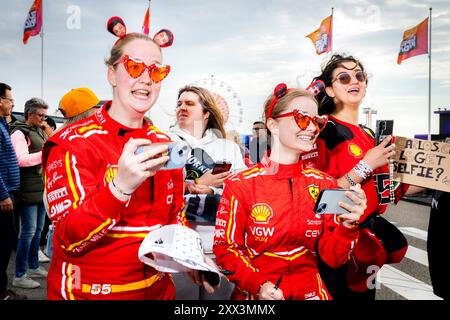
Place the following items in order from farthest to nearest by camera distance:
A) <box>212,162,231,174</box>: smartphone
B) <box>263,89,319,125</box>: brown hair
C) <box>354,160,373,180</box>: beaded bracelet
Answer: <box>212,162,231,174</box>: smartphone
<box>354,160,373,180</box>: beaded bracelet
<box>263,89,319,125</box>: brown hair

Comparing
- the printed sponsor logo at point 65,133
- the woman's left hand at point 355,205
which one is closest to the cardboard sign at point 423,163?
the woman's left hand at point 355,205

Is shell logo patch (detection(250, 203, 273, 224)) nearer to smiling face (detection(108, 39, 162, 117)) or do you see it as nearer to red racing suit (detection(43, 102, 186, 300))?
red racing suit (detection(43, 102, 186, 300))

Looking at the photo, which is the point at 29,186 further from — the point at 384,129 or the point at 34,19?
the point at 34,19

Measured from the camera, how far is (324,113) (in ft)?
9.66

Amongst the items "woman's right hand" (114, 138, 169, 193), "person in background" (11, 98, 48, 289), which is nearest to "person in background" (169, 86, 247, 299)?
"woman's right hand" (114, 138, 169, 193)

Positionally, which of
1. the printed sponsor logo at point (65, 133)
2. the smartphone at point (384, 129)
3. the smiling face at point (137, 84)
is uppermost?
the smiling face at point (137, 84)

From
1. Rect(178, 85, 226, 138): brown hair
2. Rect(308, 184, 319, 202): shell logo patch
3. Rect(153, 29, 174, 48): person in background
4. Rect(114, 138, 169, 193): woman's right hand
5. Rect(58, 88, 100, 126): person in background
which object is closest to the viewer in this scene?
Rect(114, 138, 169, 193): woman's right hand

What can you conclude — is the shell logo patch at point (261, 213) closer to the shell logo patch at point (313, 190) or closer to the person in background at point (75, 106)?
the shell logo patch at point (313, 190)

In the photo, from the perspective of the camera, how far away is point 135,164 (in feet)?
4.36

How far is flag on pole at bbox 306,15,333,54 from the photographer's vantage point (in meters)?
15.2

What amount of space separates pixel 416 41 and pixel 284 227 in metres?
15.2

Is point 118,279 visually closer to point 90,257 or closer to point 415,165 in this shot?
point 90,257

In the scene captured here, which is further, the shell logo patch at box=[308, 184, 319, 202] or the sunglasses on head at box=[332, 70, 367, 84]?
the sunglasses on head at box=[332, 70, 367, 84]

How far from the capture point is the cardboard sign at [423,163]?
244 centimetres
